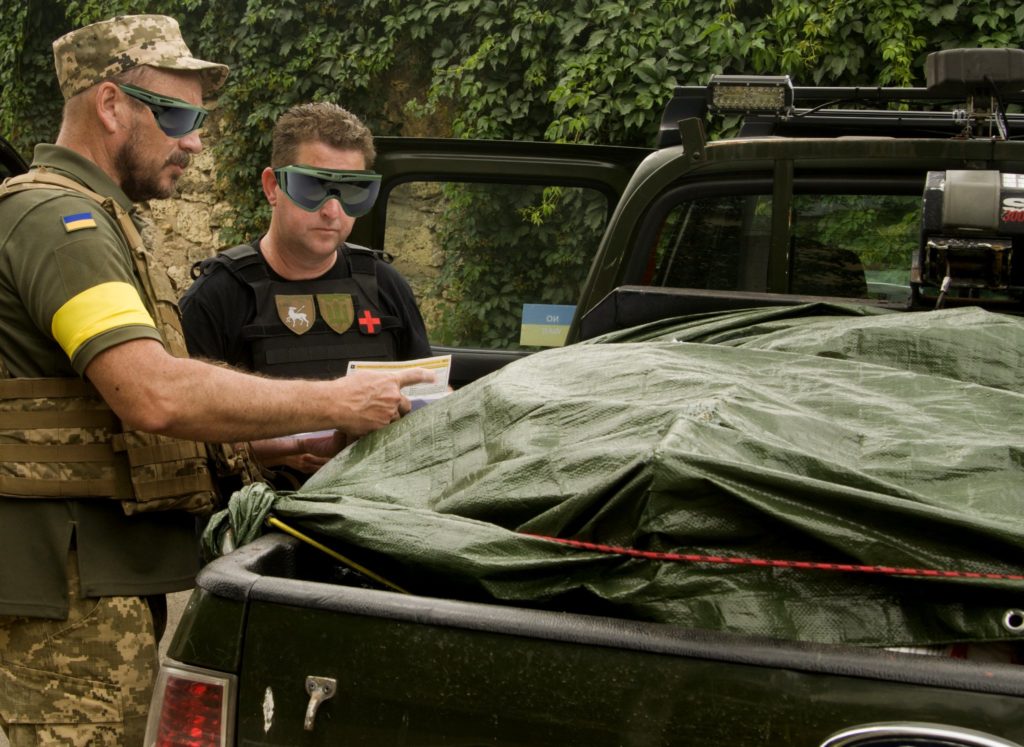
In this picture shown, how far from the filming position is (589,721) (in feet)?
5.37

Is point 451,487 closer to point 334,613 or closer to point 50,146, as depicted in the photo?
point 334,613

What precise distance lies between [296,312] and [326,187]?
1.24ft

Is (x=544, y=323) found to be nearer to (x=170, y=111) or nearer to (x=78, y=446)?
(x=170, y=111)

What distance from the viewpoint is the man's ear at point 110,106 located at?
9.16 feet

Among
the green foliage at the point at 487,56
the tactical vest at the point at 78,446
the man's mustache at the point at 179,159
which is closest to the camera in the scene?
the tactical vest at the point at 78,446

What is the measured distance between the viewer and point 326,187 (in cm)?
371

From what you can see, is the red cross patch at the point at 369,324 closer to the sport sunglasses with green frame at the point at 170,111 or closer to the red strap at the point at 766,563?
the sport sunglasses with green frame at the point at 170,111

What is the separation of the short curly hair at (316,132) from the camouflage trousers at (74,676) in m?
1.61

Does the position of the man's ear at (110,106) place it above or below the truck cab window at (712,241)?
above

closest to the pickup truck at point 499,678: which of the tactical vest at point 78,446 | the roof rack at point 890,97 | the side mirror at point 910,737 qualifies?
the side mirror at point 910,737

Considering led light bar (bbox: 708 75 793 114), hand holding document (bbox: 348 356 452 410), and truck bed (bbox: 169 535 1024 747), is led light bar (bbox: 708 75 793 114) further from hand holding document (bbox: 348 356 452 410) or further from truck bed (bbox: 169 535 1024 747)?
truck bed (bbox: 169 535 1024 747)

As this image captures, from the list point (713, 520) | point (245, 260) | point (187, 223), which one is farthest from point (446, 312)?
Result: point (187, 223)

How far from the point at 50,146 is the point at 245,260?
0.94m

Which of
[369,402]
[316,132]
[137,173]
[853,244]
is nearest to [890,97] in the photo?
[853,244]
